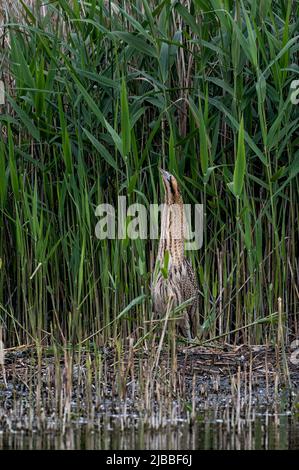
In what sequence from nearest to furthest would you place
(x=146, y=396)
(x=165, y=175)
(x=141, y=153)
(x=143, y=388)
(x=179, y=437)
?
(x=179, y=437) → (x=146, y=396) → (x=143, y=388) → (x=165, y=175) → (x=141, y=153)

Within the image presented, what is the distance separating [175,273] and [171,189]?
608 mm

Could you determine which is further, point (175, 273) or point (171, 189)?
point (175, 273)

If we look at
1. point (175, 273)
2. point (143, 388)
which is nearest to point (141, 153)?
point (175, 273)

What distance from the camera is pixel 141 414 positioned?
675 cm

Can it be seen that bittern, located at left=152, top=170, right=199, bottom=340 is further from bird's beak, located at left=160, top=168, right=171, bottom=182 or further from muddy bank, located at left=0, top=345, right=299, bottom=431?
muddy bank, located at left=0, top=345, right=299, bottom=431

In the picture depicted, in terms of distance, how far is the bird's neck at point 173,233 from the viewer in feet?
28.5

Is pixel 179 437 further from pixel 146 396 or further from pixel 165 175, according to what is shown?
pixel 165 175

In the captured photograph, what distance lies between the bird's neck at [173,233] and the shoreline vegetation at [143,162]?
14 centimetres

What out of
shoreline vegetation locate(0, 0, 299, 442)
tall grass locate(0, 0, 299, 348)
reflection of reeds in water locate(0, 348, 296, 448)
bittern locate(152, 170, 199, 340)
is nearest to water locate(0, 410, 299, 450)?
reflection of reeds in water locate(0, 348, 296, 448)

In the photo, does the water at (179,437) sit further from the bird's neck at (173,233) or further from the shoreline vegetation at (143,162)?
the bird's neck at (173,233)

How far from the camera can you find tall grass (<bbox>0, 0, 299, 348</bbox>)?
859 cm

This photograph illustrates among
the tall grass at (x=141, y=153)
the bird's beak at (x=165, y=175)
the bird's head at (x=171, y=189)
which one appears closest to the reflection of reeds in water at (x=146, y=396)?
the tall grass at (x=141, y=153)

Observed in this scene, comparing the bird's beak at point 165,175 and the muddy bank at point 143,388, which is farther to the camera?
the bird's beak at point 165,175

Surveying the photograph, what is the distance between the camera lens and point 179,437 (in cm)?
630
